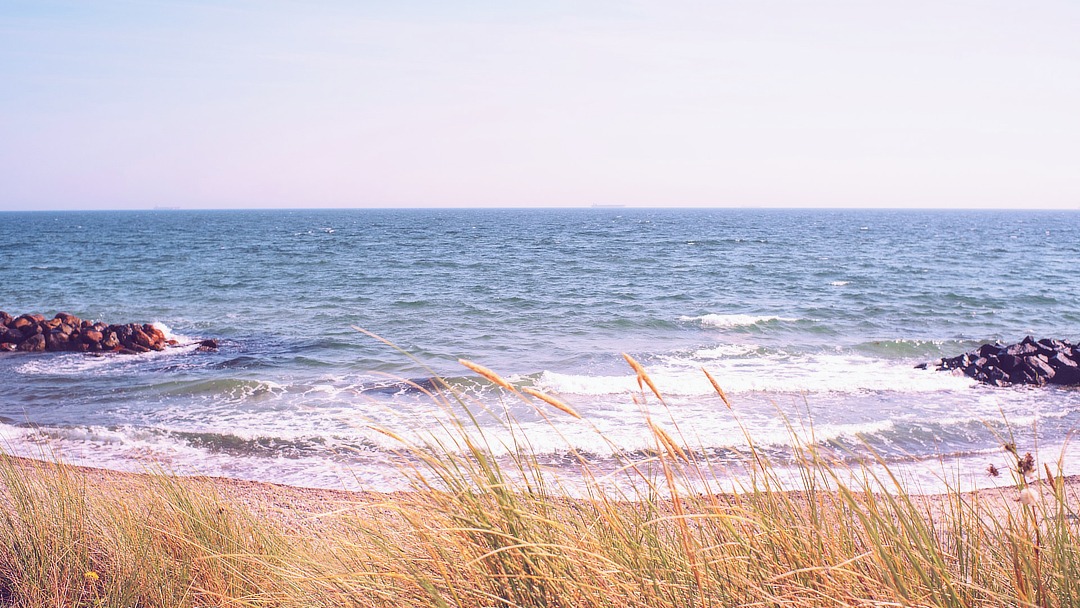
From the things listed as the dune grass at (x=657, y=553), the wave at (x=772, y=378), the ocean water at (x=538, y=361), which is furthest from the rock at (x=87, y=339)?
the dune grass at (x=657, y=553)

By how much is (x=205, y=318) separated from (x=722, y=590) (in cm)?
2395

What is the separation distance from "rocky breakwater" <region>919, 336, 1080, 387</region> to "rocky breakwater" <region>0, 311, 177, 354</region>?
64.3ft

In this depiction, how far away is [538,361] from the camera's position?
53.5 feet

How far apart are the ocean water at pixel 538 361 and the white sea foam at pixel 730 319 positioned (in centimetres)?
16

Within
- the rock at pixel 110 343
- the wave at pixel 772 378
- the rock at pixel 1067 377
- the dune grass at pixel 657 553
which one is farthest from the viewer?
the rock at pixel 110 343

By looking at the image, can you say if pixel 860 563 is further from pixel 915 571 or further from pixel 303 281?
pixel 303 281

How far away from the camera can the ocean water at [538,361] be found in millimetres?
9594

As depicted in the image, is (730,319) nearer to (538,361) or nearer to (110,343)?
(538,361)

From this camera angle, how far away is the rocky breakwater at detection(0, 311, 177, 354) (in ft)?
57.9

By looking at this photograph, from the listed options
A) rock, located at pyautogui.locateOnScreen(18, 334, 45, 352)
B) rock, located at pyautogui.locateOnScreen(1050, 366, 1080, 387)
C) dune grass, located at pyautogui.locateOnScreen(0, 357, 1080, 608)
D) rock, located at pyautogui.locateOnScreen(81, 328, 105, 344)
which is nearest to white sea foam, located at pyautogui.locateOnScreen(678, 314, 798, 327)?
rock, located at pyautogui.locateOnScreen(1050, 366, 1080, 387)

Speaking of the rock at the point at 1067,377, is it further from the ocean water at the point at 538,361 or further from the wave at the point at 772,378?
the wave at the point at 772,378

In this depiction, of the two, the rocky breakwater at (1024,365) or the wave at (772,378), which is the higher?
the rocky breakwater at (1024,365)

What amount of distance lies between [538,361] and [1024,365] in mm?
10867

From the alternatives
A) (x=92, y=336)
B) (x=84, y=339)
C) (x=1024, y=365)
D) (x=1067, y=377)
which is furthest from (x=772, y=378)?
(x=84, y=339)
